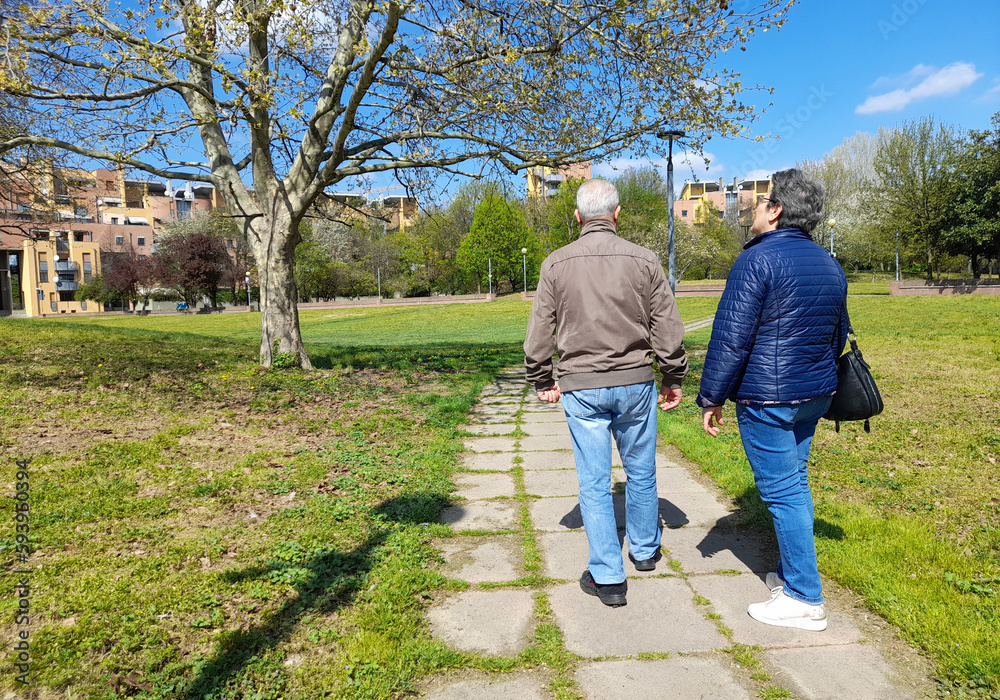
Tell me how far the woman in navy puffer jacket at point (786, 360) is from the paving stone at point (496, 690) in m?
1.11

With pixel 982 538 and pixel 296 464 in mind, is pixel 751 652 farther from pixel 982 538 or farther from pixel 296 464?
pixel 296 464

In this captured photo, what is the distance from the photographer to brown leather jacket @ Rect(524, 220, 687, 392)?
2.97m

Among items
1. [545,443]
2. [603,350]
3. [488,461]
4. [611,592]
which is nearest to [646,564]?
[611,592]

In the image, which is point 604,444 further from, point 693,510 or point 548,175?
point 548,175

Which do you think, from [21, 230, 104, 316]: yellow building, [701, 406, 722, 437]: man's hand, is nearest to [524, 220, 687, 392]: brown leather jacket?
[701, 406, 722, 437]: man's hand

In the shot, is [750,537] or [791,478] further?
[750,537]

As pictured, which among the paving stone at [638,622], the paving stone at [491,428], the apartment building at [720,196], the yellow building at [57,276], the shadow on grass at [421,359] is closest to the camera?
the paving stone at [638,622]

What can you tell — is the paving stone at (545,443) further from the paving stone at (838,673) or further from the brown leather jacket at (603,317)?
the paving stone at (838,673)

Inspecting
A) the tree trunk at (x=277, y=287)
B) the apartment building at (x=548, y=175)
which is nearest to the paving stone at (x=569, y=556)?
the apartment building at (x=548, y=175)

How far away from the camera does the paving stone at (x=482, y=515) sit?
406 cm

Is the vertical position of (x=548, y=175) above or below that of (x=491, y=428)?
above

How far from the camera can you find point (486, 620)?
2.89m

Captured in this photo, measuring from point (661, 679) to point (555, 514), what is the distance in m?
1.84

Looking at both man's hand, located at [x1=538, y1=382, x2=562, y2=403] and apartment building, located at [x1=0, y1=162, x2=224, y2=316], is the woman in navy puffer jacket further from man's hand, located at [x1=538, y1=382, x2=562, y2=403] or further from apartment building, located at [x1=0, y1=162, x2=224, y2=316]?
apartment building, located at [x1=0, y1=162, x2=224, y2=316]
